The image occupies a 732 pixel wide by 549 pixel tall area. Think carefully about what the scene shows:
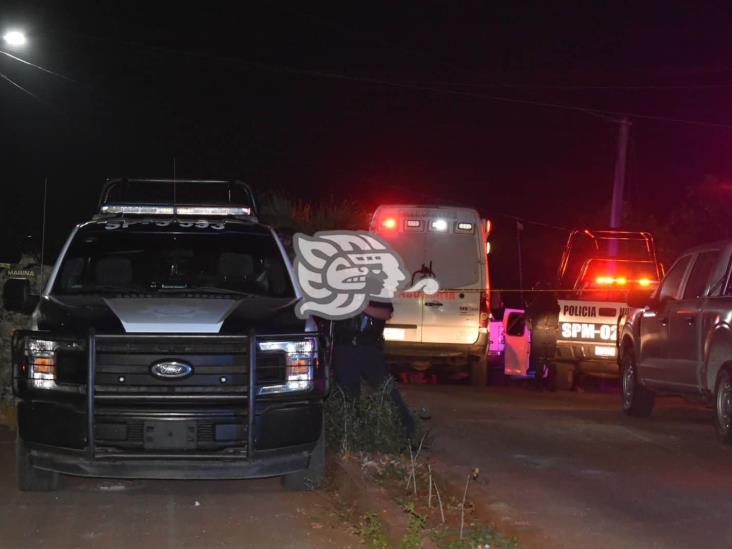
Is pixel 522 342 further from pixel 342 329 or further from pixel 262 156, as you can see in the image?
pixel 262 156

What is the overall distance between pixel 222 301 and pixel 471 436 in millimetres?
3621

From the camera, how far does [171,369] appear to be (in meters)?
7.61

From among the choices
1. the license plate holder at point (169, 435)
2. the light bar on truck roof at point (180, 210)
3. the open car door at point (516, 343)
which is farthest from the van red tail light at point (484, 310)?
the license plate holder at point (169, 435)

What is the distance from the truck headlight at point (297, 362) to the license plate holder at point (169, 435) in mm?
621

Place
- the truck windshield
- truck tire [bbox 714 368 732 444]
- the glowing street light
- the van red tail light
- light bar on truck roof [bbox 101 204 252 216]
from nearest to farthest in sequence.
Answer: the truck windshield → light bar on truck roof [bbox 101 204 252 216] → truck tire [bbox 714 368 732 444] → the glowing street light → the van red tail light

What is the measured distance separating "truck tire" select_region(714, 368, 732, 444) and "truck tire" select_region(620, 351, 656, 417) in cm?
227

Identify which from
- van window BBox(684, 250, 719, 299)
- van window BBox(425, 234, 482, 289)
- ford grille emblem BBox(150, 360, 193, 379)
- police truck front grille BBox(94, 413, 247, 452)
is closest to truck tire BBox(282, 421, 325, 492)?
police truck front grille BBox(94, 413, 247, 452)

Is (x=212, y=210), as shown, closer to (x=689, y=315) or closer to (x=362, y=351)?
(x=362, y=351)

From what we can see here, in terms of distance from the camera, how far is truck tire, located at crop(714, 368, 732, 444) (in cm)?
1059

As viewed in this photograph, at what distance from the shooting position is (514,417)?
41.5ft

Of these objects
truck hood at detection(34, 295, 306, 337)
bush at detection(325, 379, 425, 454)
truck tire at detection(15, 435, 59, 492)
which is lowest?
truck tire at detection(15, 435, 59, 492)

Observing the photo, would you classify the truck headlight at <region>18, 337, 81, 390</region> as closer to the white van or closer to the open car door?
the white van

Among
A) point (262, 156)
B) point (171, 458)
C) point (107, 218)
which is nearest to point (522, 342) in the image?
point (107, 218)

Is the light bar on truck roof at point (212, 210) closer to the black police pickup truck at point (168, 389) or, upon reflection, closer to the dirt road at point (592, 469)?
the black police pickup truck at point (168, 389)
